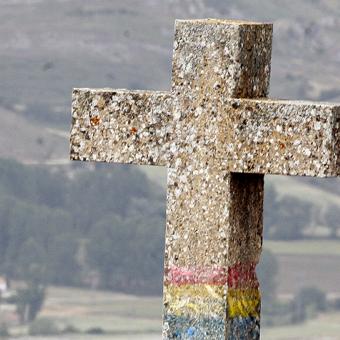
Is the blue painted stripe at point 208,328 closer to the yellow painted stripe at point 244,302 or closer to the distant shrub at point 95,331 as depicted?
the yellow painted stripe at point 244,302

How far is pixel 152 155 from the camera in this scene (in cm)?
862

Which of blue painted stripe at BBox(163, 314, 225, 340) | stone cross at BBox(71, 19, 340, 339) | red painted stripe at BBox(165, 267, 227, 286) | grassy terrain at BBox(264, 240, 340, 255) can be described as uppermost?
grassy terrain at BBox(264, 240, 340, 255)

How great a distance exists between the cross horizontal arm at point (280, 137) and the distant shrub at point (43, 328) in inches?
2893

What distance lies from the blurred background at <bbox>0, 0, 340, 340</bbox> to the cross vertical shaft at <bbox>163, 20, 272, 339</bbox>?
→ 6291 cm

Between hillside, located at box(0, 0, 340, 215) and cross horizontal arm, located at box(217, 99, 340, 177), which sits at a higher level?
hillside, located at box(0, 0, 340, 215)

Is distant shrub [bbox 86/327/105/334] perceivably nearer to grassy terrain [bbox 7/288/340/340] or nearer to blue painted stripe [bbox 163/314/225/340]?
grassy terrain [bbox 7/288/340/340]

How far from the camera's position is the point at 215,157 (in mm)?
8461

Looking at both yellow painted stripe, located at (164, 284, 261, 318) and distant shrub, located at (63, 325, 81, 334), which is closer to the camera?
yellow painted stripe, located at (164, 284, 261, 318)

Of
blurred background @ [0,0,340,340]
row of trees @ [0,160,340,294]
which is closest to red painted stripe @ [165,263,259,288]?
blurred background @ [0,0,340,340]

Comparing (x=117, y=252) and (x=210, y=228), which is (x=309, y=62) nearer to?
(x=117, y=252)

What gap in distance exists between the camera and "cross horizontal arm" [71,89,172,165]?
8594 mm

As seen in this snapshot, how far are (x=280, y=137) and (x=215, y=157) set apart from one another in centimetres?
29

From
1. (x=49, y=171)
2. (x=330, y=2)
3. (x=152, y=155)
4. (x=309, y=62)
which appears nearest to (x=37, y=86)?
(x=49, y=171)

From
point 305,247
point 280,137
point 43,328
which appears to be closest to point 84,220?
point 305,247
